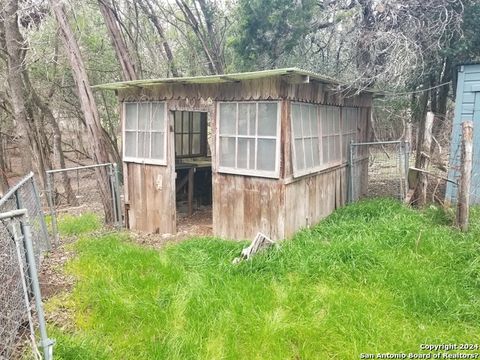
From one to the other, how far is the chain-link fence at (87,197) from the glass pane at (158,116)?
1.11 metres

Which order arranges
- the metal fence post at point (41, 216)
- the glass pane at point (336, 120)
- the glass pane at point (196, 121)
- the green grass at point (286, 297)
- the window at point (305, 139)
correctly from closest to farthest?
the green grass at point (286, 297) → the metal fence post at point (41, 216) → the window at point (305, 139) → the glass pane at point (336, 120) → the glass pane at point (196, 121)

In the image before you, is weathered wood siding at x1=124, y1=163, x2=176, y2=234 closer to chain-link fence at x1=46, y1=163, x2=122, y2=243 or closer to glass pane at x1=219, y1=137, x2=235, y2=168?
chain-link fence at x1=46, y1=163, x2=122, y2=243

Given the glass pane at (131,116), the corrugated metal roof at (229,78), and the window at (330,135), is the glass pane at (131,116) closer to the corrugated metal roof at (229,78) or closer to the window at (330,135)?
the corrugated metal roof at (229,78)

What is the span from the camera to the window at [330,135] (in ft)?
20.5

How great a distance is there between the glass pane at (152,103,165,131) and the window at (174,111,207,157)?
1278mm

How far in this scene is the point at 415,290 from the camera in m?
3.62

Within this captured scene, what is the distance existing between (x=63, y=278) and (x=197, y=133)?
178 inches

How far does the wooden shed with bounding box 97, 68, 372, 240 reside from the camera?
16.3 feet

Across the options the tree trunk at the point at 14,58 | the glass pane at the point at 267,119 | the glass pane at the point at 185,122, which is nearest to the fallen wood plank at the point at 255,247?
the glass pane at the point at 267,119

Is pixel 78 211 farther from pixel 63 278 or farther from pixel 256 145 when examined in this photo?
pixel 256 145

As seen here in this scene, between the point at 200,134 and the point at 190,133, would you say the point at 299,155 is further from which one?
the point at 200,134

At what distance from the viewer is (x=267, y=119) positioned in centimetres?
501

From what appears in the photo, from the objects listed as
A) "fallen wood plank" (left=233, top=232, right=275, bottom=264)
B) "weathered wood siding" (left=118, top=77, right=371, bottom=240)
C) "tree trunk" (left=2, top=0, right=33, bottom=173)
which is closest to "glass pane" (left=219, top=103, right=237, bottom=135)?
"weathered wood siding" (left=118, top=77, right=371, bottom=240)

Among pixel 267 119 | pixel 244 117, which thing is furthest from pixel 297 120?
pixel 244 117
